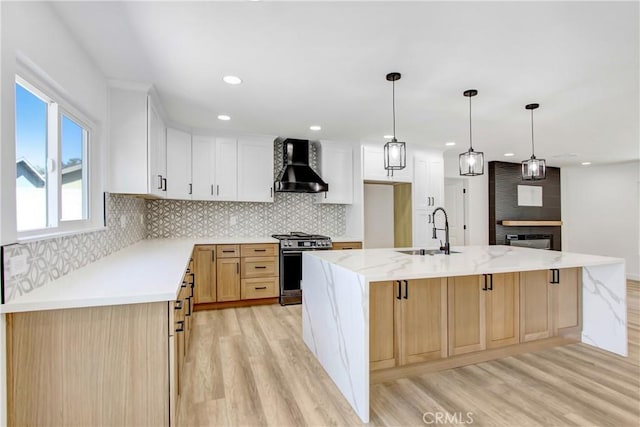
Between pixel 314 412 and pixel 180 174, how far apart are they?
131 inches

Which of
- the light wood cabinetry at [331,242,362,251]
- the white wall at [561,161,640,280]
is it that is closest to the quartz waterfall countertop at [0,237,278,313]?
the light wood cabinetry at [331,242,362,251]

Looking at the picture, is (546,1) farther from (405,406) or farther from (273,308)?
(273,308)

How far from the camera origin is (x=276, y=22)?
187cm

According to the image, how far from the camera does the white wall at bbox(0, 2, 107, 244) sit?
131 centimetres

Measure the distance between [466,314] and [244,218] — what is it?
3321mm

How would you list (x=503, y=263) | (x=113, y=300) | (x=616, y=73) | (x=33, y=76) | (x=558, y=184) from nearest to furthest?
(x=113, y=300) < (x=33, y=76) < (x=503, y=263) < (x=616, y=73) < (x=558, y=184)

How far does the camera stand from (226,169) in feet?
14.4

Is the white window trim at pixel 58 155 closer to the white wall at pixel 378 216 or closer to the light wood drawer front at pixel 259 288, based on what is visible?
the light wood drawer front at pixel 259 288

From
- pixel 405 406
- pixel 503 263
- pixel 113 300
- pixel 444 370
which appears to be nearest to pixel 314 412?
pixel 405 406

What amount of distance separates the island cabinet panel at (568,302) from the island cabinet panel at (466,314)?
2.93ft

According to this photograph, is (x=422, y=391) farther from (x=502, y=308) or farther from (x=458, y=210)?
(x=458, y=210)

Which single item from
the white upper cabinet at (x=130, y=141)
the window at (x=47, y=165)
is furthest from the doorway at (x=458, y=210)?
the window at (x=47, y=165)

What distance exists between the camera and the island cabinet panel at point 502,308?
2613 millimetres

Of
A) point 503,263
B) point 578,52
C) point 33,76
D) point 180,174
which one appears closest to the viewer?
point 33,76
